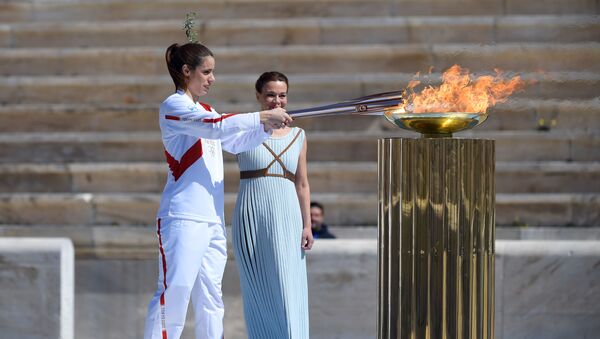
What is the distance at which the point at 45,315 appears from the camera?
816cm

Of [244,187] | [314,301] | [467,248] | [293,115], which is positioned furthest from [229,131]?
[314,301]

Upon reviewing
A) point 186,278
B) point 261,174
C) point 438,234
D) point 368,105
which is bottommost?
point 186,278

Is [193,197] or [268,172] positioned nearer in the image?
[193,197]

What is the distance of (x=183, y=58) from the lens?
6469mm

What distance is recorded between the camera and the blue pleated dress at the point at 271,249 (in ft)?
22.9

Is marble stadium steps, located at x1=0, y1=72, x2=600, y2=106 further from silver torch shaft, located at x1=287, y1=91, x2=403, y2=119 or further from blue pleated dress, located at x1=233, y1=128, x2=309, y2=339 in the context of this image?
silver torch shaft, located at x1=287, y1=91, x2=403, y2=119

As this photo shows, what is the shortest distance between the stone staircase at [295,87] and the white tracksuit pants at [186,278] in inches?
163

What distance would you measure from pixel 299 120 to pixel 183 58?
4.97 meters

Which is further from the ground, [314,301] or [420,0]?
[420,0]

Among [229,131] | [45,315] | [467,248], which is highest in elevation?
[229,131]

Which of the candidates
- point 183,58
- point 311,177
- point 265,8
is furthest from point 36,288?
point 265,8

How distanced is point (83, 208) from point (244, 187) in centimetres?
415

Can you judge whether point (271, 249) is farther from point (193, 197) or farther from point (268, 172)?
point (193, 197)

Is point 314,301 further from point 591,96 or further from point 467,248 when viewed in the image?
point 591,96
